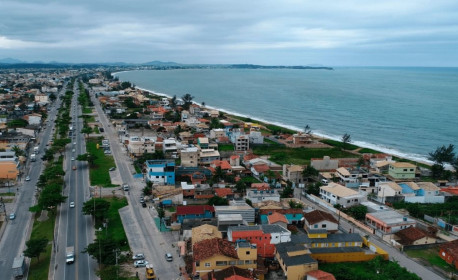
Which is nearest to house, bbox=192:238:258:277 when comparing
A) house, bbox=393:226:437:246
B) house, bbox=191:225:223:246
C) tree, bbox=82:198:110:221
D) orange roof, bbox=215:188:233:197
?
house, bbox=191:225:223:246

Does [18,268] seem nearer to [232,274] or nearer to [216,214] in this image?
[232,274]

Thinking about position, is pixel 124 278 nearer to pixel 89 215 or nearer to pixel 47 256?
pixel 47 256

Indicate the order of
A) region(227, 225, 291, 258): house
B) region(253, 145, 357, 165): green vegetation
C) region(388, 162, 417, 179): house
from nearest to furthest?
region(227, 225, 291, 258): house → region(388, 162, 417, 179): house → region(253, 145, 357, 165): green vegetation

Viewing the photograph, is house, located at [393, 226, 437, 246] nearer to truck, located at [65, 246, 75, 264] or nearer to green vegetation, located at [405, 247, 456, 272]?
green vegetation, located at [405, 247, 456, 272]

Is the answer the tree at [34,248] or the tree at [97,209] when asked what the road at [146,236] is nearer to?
the tree at [97,209]

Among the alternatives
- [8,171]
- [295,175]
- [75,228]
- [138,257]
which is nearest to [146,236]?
[138,257]

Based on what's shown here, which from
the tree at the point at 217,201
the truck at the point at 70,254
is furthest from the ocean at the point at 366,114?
the truck at the point at 70,254
